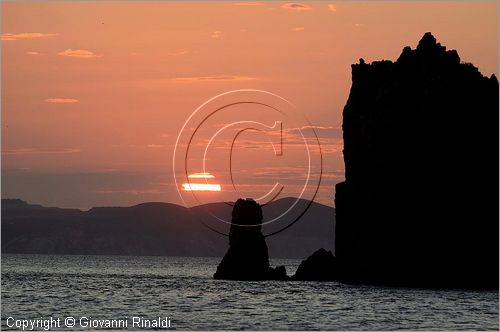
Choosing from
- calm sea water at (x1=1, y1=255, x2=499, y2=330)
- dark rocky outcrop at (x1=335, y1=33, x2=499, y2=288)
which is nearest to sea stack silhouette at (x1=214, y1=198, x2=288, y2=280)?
calm sea water at (x1=1, y1=255, x2=499, y2=330)

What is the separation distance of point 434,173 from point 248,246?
30.9 metres

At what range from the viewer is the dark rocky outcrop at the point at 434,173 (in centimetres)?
12419

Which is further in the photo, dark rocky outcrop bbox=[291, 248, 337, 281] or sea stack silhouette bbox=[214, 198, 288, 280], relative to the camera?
dark rocky outcrop bbox=[291, 248, 337, 281]

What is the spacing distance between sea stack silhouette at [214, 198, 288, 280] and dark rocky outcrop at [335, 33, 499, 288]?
2053 cm

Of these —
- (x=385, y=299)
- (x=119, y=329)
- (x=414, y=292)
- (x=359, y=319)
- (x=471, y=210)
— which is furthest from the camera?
(x=471, y=210)

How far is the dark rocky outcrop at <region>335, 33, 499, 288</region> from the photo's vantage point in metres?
124

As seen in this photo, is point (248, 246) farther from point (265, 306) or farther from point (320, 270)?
point (265, 306)

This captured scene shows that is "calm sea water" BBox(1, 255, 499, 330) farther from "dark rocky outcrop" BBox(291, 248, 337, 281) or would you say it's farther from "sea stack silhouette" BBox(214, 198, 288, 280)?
"dark rocky outcrop" BBox(291, 248, 337, 281)

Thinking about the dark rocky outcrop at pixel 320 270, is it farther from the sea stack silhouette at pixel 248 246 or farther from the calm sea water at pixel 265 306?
the calm sea water at pixel 265 306

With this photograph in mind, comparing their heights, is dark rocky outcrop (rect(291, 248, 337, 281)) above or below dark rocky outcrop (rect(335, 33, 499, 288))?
below

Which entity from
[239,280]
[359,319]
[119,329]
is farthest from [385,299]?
[239,280]

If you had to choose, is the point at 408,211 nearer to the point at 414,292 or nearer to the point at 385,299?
the point at 414,292

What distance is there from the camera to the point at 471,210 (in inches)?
4904

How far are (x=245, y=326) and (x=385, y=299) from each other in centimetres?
2958
